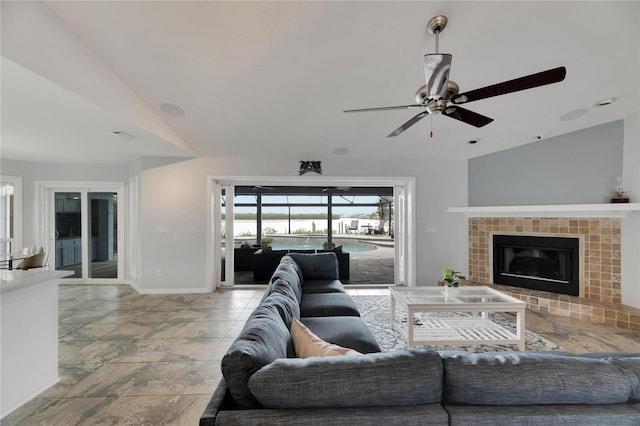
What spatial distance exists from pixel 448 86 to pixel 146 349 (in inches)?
149

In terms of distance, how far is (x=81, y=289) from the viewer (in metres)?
5.16

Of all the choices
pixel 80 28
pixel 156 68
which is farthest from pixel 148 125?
pixel 80 28

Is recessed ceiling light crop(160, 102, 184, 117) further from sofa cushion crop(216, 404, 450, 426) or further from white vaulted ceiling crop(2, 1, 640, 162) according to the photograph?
sofa cushion crop(216, 404, 450, 426)

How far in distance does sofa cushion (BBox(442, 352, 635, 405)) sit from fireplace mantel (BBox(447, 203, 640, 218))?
12.3 feet

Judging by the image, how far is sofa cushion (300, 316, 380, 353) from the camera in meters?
2.13

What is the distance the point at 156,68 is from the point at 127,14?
60cm

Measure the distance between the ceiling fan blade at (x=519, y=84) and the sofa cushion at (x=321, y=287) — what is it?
2.43m

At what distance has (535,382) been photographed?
3.46ft

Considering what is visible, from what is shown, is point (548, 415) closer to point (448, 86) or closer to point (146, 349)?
point (448, 86)

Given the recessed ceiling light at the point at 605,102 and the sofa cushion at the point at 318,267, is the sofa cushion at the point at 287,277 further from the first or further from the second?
the recessed ceiling light at the point at 605,102

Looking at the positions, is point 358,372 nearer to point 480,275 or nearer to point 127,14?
point 127,14

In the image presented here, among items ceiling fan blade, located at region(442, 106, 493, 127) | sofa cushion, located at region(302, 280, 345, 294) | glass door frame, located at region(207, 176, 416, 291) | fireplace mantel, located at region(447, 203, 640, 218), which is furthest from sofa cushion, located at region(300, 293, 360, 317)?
fireplace mantel, located at region(447, 203, 640, 218)

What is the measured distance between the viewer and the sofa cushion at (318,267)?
160 inches

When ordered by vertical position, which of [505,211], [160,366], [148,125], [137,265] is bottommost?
[160,366]
